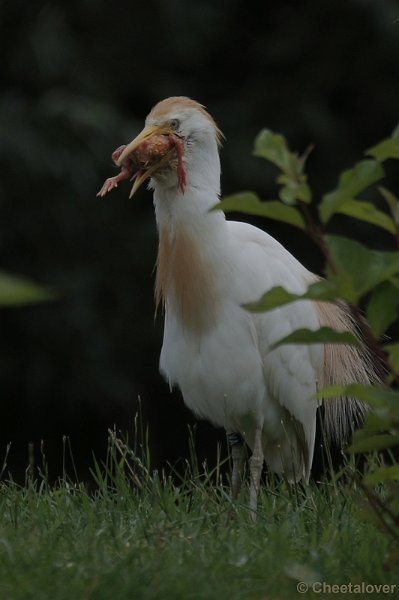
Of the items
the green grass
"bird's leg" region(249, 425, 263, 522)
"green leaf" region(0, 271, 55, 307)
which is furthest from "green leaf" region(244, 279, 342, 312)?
"bird's leg" region(249, 425, 263, 522)

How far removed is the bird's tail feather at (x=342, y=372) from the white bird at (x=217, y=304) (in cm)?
1

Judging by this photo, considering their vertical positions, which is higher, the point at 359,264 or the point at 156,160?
the point at 156,160

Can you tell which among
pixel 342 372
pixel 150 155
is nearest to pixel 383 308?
pixel 150 155

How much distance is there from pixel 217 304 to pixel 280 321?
9.5 inches

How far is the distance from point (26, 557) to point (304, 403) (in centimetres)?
208

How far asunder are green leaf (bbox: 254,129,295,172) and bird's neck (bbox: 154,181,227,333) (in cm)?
236

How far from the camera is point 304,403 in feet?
17.1

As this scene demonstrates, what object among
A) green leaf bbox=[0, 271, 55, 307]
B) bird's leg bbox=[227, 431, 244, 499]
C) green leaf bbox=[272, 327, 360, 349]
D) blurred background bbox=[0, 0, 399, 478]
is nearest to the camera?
green leaf bbox=[0, 271, 55, 307]

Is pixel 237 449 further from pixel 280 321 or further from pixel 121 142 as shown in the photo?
pixel 121 142

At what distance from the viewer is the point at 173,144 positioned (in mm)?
4938

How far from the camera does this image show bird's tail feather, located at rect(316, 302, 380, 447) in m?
5.39

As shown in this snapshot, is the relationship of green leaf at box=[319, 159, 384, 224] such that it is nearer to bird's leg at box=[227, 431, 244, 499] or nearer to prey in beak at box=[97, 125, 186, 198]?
prey in beak at box=[97, 125, 186, 198]

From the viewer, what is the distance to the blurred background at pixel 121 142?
959 centimetres

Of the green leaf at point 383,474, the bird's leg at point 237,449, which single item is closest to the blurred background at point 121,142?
the bird's leg at point 237,449
